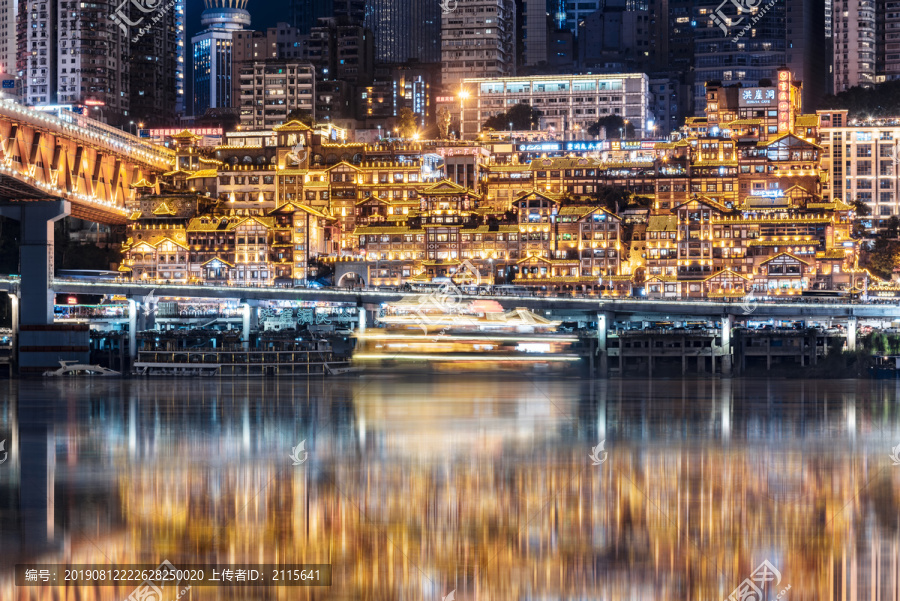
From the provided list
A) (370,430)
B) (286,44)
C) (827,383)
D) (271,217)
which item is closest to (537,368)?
(827,383)

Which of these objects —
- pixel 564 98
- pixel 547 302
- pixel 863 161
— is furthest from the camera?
pixel 564 98

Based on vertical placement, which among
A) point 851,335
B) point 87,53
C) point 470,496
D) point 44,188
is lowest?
point 470,496

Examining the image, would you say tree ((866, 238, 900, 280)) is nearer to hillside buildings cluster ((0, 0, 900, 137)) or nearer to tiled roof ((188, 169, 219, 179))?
hillside buildings cluster ((0, 0, 900, 137))

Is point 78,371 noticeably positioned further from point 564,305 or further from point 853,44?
point 853,44

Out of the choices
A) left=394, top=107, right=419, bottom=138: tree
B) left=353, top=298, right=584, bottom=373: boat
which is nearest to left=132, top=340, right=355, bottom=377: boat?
left=353, top=298, right=584, bottom=373: boat

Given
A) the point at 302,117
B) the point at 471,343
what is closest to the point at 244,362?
the point at 471,343

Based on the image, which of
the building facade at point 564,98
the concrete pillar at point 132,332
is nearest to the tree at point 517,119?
the building facade at point 564,98
